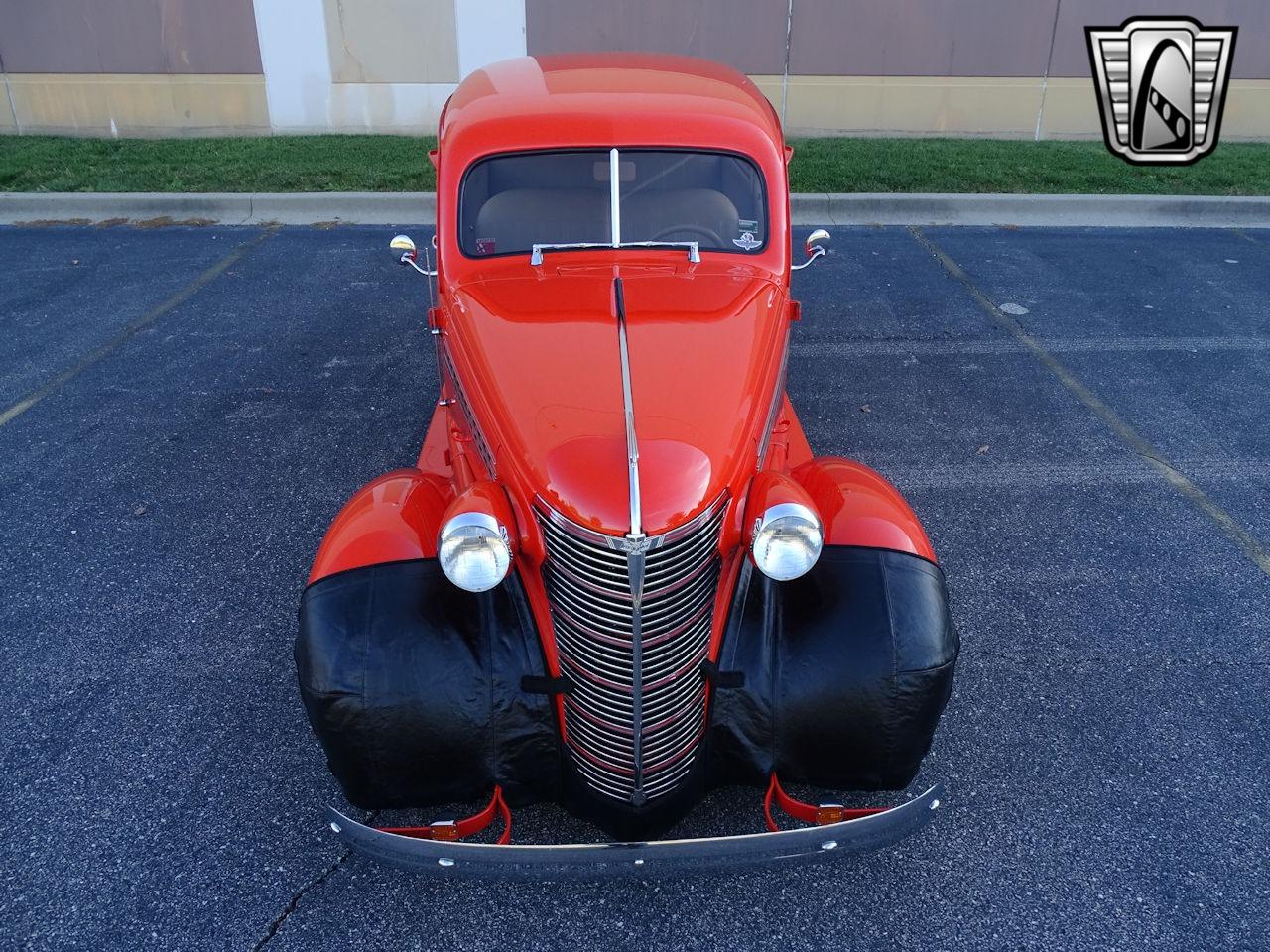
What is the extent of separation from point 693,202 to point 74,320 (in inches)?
217

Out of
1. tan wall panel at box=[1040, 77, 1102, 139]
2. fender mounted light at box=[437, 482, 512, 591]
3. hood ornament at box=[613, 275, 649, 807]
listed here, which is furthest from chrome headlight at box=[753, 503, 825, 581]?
tan wall panel at box=[1040, 77, 1102, 139]

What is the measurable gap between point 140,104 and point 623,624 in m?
12.1

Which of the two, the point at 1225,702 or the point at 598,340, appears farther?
the point at 1225,702

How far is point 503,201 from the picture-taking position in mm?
3947

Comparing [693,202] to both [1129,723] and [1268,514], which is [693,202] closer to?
[1129,723]

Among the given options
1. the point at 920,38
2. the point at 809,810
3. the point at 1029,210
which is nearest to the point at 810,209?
the point at 1029,210

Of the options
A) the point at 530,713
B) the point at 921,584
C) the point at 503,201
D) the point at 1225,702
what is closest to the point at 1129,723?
the point at 1225,702

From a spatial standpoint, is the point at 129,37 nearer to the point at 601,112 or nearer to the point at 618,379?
the point at 601,112

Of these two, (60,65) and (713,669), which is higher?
(60,65)

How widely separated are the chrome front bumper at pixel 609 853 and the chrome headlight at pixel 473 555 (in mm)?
739

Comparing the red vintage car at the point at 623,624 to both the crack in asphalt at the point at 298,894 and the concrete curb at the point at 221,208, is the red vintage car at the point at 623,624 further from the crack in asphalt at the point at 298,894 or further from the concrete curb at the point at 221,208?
the concrete curb at the point at 221,208

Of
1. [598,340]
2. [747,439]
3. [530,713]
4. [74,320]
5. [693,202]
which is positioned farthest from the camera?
[74,320]

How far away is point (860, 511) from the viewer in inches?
118

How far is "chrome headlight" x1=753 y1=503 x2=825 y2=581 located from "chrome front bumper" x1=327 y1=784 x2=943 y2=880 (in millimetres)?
745
